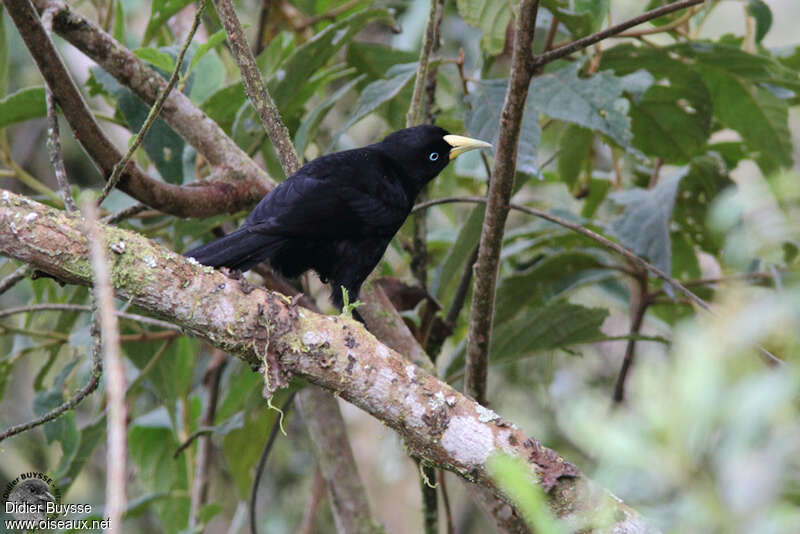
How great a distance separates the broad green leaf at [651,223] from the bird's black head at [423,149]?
0.65 m

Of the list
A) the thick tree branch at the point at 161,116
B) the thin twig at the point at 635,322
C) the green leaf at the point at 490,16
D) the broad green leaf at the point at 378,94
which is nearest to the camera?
the thick tree branch at the point at 161,116

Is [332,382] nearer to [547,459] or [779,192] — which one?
[547,459]

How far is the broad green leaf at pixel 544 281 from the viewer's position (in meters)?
3.38

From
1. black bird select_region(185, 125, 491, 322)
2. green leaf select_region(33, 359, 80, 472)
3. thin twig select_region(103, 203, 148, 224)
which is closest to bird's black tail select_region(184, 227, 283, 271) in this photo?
black bird select_region(185, 125, 491, 322)

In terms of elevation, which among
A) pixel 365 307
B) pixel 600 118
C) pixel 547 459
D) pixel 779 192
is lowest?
pixel 547 459

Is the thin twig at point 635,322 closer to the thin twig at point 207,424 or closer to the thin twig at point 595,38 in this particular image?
the thin twig at point 595,38

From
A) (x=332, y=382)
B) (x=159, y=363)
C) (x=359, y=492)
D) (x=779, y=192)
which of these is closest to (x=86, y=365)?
(x=159, y=363)

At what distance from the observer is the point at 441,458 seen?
1894 mm

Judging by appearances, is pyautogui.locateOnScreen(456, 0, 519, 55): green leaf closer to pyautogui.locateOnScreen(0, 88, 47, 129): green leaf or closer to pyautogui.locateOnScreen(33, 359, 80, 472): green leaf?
pyautogui.locateOnScreen(0, 88, 47, 129): green leaf

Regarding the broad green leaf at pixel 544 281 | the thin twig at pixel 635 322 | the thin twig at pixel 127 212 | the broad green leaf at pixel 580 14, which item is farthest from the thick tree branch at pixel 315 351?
the thin twig at pixel 635 322

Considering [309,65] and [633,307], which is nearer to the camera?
[309,65]

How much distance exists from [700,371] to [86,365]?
337 cm

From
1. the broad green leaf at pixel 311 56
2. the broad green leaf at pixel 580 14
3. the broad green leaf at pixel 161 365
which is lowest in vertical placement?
the broad green leaf at pixel 161 365

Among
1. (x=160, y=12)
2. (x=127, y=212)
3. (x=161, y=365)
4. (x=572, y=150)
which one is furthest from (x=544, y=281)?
(x=160, y=12)
